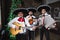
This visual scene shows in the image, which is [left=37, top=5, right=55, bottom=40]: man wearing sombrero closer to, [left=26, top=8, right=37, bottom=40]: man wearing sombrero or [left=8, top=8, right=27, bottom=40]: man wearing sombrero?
[left=26, top=8, right=37, bottom=40]: man wearing sombrero

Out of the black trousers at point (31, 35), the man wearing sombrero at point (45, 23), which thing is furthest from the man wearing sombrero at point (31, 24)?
the man wearing sombrero at point (45, 23)

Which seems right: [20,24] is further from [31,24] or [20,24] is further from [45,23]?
[45,23]

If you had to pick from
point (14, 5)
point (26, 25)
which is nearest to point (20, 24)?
point (26, 25)

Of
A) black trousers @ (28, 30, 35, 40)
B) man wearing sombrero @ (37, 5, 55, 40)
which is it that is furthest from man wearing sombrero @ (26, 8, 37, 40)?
man wearing sombrero @ (37, 5, 55, 40)

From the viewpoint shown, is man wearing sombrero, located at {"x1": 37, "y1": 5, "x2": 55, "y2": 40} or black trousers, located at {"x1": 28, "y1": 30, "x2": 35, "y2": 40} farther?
black trousers, located at {"x1": 28, "y1": 30, "x2": 35, "y2": 40}

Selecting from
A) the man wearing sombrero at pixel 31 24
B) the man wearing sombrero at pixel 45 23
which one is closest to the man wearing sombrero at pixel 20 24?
the man wearing sombrero at pixel 31 24

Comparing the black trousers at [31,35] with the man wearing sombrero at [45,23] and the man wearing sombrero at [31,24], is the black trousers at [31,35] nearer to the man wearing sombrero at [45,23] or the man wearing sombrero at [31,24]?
the man wearing sombrero at [31,24]

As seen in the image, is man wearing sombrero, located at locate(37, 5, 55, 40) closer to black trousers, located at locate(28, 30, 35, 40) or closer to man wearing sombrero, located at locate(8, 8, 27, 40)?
black trousers, located at locate(28, 30, 35, 40)

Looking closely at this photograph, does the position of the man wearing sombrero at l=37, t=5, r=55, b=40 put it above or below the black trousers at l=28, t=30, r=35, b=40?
above

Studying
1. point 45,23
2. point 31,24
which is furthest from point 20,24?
point 45,23

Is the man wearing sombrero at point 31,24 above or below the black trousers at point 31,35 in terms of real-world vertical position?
above

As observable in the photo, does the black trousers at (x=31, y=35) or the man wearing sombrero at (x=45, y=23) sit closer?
the man wearing sombrero at (x=45, y=23)

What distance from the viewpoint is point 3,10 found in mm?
5949

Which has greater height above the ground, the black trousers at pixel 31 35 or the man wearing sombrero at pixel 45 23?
the man wearing sombrero at pixel 45 23
